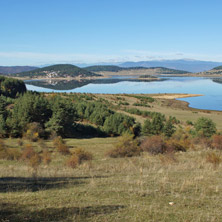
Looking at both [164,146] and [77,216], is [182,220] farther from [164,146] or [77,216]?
[164,146]

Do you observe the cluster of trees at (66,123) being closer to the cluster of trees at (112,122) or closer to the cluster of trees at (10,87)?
the cluster of trees at (112,122)

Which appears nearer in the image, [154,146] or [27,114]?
[154,146]

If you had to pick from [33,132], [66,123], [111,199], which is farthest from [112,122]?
[111,199]

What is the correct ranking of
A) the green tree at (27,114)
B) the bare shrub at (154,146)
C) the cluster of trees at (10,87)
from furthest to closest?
the cluster of trees at (10,87) → the green tree at (27,114) → the bare shrub at (154,146)

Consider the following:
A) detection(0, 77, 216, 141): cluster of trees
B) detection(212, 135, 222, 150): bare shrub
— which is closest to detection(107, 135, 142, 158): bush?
detection(212, 135, 222, 150): bare shrub

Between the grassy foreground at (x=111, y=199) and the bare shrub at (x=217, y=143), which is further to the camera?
the bare shrub at (x=217, y=143)

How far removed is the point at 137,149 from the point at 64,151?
22.3 ft

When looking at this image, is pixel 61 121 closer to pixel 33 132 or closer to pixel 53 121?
pixel 53 121

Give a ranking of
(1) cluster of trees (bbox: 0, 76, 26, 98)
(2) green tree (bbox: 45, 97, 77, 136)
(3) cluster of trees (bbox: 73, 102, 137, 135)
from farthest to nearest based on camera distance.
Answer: (1) cluster of trees (bbox: 0, 76, 26, 98) → (3) cluster of trees (bbox: 73, 102, 137, 135) → (2) green tree (bbox: 45, 97, 77, 136)

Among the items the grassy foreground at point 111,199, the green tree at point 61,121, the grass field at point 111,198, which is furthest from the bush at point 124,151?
the green tree at point 61,121

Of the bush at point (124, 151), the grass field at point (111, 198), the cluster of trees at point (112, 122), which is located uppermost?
the grass field at point (111, 198)

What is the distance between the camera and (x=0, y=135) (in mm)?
38312

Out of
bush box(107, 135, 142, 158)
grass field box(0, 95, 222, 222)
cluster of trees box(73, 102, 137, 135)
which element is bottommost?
cluster of trees box(73, 102, 137, 135)

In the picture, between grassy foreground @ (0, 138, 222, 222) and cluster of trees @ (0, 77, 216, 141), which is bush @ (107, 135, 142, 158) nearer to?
grassy foreground @ (0, 138, 222, 222)
